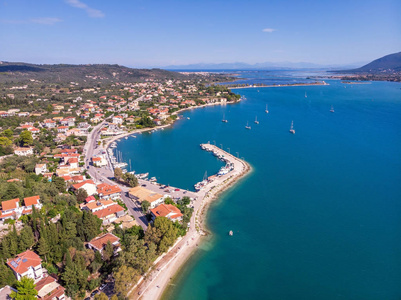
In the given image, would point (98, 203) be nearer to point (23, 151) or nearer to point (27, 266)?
point (27, 266)

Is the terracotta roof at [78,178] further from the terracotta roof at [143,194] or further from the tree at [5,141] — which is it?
the tree at [5,141]

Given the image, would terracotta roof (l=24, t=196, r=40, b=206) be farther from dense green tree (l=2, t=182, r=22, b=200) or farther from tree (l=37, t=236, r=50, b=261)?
tree (l=37, t=236, r=50, b=261)

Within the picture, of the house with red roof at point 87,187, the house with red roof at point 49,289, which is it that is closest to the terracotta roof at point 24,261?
the house with red roof at point 49,289

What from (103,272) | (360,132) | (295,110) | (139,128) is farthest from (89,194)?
(295,110)

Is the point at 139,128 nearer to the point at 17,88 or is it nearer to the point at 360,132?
the point at 360,132

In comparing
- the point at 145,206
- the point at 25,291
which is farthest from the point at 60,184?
the point at 25,291

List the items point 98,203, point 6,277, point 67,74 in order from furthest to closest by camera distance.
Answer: point 67,74 < point 98,203 < point 6,277
